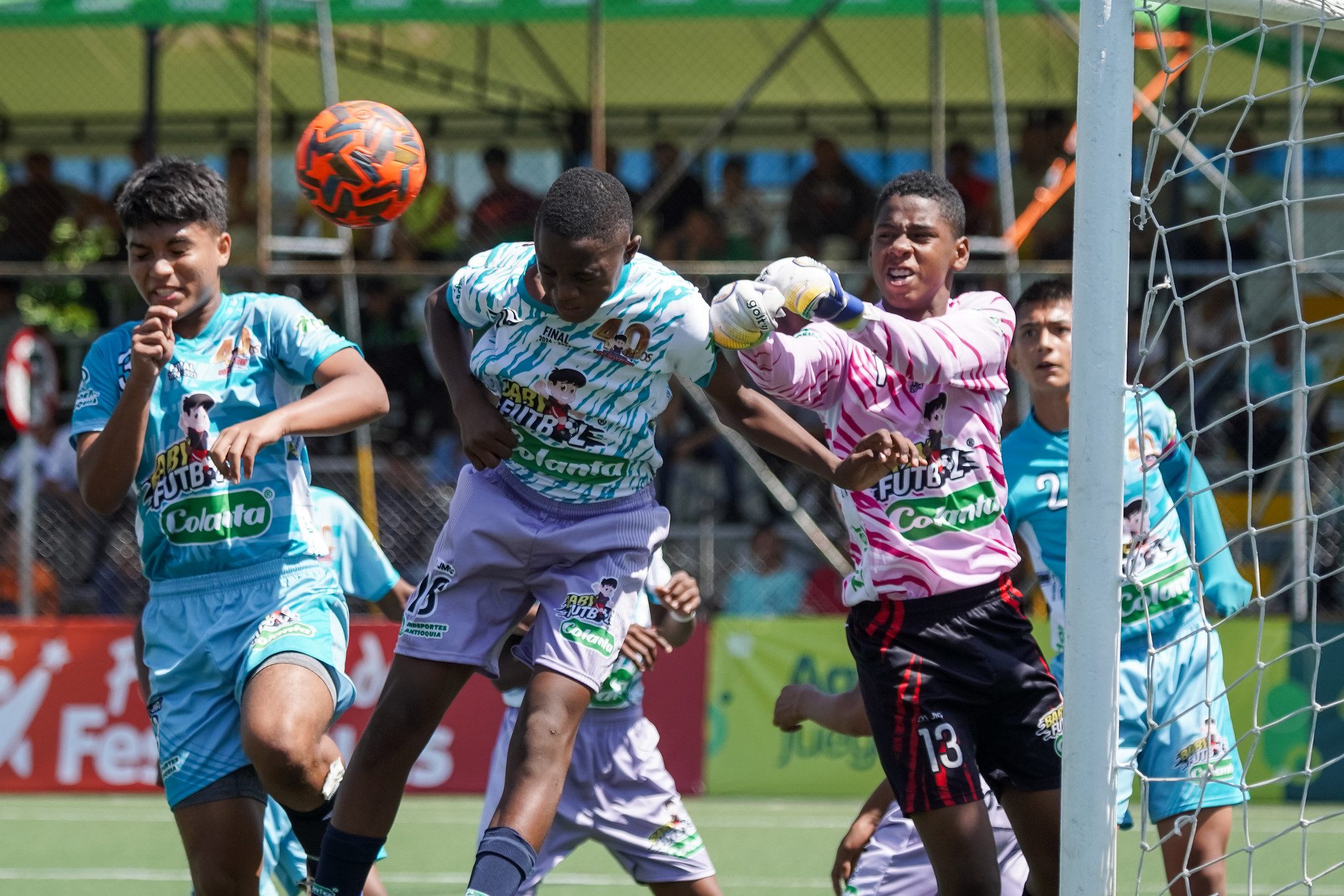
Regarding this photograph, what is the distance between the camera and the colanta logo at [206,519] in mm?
4102

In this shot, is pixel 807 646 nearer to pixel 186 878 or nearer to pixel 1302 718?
pixel 1302 718

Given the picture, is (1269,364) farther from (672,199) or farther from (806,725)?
(672,199)

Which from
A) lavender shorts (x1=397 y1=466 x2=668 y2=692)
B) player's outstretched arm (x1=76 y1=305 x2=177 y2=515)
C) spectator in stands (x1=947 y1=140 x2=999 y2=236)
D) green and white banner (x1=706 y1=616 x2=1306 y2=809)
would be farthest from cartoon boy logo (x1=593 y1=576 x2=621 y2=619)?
spectator in stands (x1=947 y1=140 x2=999 y2=236)

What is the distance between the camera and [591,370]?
376cm

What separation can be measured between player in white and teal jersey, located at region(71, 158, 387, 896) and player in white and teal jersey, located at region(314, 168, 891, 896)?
0.35 m

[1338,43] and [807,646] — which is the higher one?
[1338,43]

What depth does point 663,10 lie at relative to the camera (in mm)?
9656

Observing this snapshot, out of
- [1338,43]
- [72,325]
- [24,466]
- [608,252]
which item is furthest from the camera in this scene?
[72,325]

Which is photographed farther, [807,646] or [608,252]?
[807,646]

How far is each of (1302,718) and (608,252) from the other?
678cm

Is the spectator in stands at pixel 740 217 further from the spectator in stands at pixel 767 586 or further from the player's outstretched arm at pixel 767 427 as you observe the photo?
the player's outstretched arm at pixel 767 427

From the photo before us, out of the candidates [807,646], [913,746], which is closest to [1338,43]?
[807,646]

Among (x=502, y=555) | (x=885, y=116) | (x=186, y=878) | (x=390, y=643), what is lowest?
(x=186, y=878)

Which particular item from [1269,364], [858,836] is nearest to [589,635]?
[858,836]
